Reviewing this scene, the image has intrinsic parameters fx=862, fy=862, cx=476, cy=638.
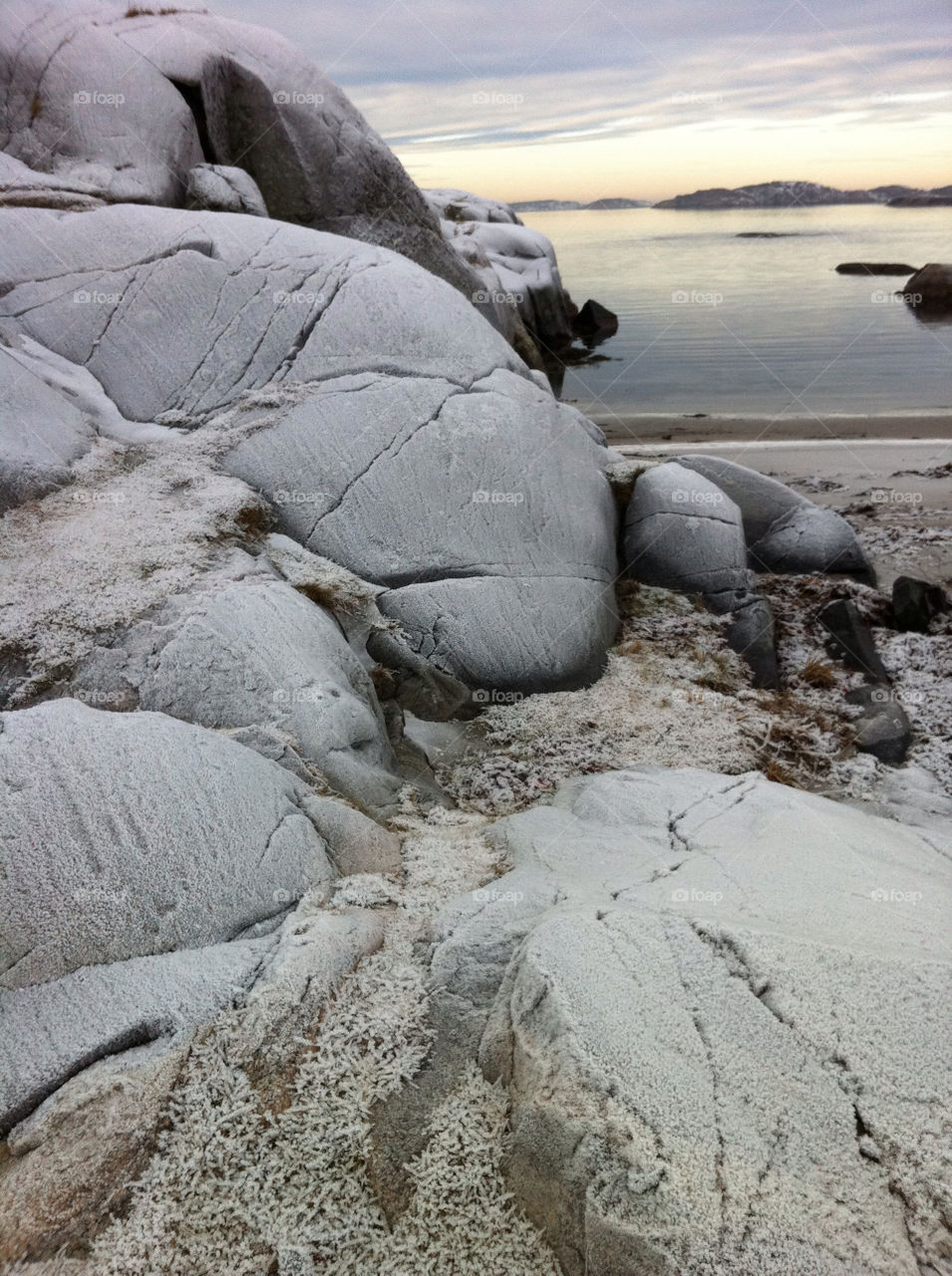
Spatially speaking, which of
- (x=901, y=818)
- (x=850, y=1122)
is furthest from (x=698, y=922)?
(x=901, y=818)

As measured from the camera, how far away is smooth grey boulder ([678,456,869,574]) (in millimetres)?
7352

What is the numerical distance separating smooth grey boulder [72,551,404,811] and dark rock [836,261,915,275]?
37797mm

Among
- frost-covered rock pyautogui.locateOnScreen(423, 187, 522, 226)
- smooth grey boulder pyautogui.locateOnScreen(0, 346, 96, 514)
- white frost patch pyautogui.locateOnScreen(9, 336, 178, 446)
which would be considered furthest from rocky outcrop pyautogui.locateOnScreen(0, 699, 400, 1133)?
frost-covered rock pyautogui.locateOnScreen(423, 187, 522, 226)

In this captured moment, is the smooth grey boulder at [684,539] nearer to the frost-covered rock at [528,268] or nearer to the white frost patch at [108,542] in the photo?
the white frost patch at [108,542]

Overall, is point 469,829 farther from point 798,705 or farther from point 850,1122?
point 798,705

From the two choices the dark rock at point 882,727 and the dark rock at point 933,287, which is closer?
the dark rock at point 882,727

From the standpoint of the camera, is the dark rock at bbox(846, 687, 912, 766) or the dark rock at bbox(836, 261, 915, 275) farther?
the dark rock at bbox(836, 261, 915, 275)

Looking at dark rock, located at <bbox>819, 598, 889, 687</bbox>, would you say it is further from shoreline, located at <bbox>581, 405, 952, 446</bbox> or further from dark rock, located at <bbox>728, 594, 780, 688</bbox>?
shoreline, located at <bbox>581, 405, 952, 446</bbox>

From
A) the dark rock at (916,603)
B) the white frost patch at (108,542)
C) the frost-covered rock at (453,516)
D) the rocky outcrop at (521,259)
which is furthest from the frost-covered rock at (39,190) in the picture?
the rocky outcrop at (521,259)

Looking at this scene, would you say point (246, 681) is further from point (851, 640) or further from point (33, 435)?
point (851, 640)

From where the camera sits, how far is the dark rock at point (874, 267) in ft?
116

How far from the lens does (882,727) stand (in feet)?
17.2

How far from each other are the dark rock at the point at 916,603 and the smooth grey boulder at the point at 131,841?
5.21 metres

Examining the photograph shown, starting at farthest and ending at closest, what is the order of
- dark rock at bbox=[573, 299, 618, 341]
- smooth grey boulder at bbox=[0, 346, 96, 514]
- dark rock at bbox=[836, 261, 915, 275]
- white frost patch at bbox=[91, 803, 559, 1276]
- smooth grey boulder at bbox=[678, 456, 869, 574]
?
dark rock at bbox=[836, 261, 915, 275] < dark rock at bbox=[573, 299, 618, 341] < smooth grey boulder at bbox=[678, 456, 869, 574] < smooth grey boulder at bbox=[0, 346, 96, 514] < white frost patch at bbox=[91, 803, 559, 1276]
